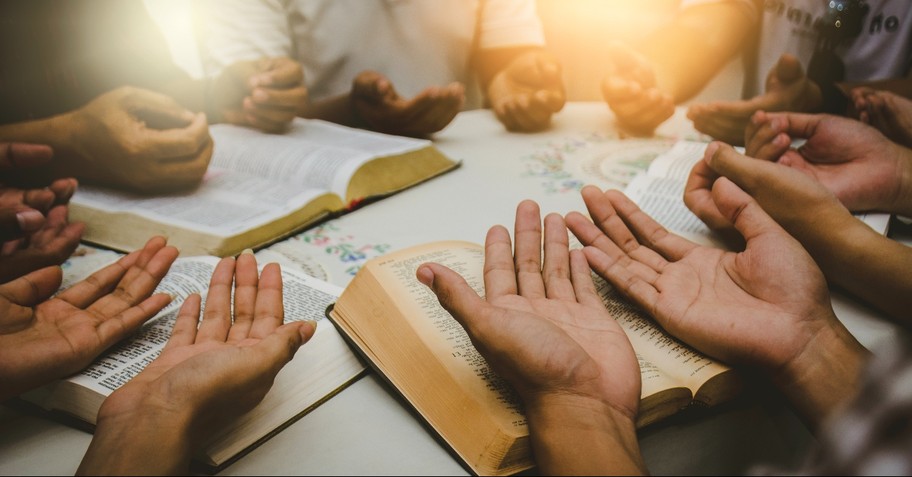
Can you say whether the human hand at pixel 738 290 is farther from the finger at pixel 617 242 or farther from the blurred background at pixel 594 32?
the blurred background at pixel 594 32

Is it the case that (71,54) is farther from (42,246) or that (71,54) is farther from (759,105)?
(759,105)

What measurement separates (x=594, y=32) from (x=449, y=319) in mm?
1571

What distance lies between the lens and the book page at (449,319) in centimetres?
42

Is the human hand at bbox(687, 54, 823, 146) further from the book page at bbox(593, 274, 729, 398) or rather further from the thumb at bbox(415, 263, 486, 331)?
the thumb at bbox(415, 263, 486, 331)

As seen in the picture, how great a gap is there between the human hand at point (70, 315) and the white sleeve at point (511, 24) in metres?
1.25

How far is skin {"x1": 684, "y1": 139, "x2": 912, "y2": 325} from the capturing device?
0.54 meters

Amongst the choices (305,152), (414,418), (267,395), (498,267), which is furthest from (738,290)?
(305,152)

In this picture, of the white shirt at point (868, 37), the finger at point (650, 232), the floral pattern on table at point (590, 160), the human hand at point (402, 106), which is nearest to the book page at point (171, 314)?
the finger at point (650, 232)

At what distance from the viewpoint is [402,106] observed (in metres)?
1.14

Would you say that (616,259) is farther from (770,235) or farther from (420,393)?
(420,393)

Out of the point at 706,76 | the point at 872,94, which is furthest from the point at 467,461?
the point at 706,76

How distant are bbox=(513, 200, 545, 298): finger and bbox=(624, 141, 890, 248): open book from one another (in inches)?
8.8

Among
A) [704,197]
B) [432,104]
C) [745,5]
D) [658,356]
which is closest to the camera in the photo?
[658,356]

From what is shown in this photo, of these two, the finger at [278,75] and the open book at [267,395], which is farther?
the finger at [278,75]
